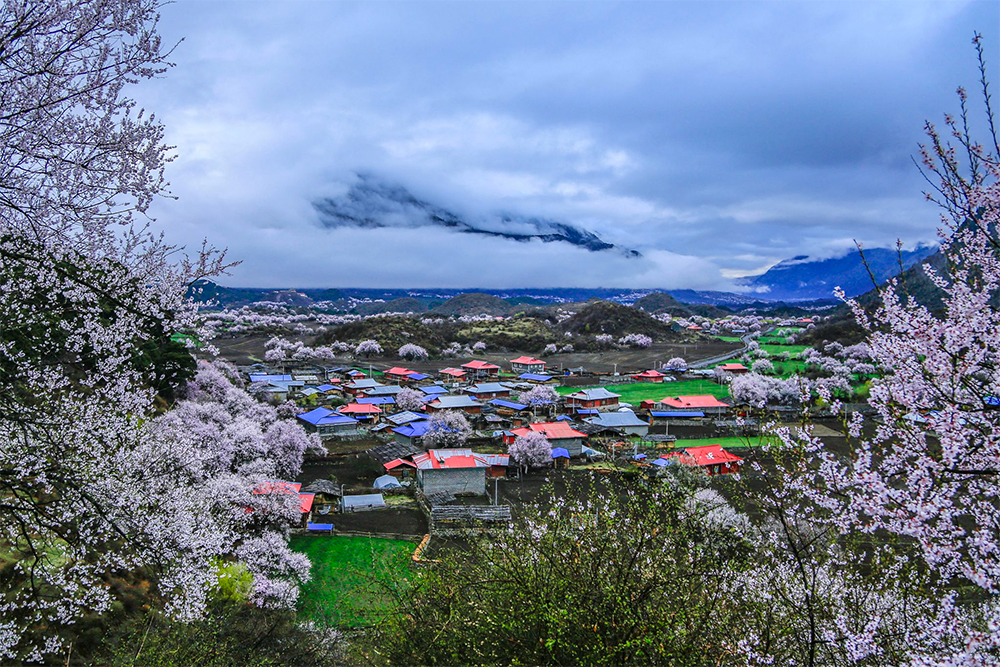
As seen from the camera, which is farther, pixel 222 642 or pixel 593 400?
pixel 593 400

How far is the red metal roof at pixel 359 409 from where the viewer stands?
1502 inches

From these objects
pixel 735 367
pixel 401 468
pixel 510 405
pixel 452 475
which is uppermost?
pixel 735 367

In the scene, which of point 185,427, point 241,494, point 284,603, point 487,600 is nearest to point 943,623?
point 487,600

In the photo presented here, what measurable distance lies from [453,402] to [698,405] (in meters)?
20.0

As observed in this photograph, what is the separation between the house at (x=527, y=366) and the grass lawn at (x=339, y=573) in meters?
44.7

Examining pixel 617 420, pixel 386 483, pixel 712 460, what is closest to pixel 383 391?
pixel 617 420

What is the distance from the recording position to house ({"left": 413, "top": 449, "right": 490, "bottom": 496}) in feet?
77.4

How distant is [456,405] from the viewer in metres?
40.4

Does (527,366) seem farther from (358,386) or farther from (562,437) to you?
(562,437)

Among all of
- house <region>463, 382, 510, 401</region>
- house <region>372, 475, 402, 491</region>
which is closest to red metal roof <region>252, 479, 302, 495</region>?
house <region>372, 475, 402, 491</region>

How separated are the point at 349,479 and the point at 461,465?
6.23 metres

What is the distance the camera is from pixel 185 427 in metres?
20.0

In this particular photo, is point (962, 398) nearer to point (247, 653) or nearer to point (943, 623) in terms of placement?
point (943, 623)

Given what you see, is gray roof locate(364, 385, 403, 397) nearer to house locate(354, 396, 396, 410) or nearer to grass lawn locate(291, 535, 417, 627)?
house locate(354, 396, 396, 410)
